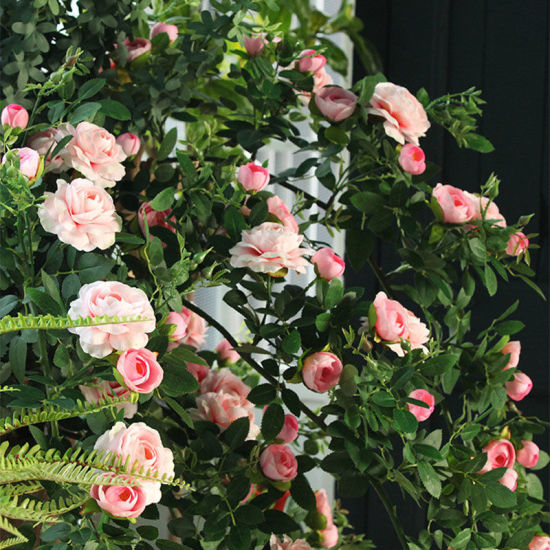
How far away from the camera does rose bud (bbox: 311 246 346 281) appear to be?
95cm

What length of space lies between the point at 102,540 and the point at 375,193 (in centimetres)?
57

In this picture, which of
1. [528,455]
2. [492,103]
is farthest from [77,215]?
[492,103]

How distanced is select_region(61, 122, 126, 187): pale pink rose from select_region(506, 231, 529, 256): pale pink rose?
0.57m

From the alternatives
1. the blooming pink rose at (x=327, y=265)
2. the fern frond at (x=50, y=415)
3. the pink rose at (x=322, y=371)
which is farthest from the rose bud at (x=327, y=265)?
the fern frond at (x=50, y=415)

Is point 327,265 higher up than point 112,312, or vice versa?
point 112,312

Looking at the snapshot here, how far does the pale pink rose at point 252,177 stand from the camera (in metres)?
0.98

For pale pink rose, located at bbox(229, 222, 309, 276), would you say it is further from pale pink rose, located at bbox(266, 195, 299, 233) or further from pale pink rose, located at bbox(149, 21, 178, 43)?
pale pink rose, located at bbox(149, 21, 178, 43)

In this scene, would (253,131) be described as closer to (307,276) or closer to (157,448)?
(157,448)

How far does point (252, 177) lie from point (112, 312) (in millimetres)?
348

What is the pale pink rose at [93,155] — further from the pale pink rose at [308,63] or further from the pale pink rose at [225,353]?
the pale pink rose at [225,353]

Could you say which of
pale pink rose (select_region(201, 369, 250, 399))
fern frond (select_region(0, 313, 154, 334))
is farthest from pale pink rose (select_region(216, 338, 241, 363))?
fern frond (select_region(0, 313, 154, 334))

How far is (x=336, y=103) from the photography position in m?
1.01

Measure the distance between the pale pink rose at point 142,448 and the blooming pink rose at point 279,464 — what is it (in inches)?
9.6

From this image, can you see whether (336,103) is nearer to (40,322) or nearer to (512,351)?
(512,351)
